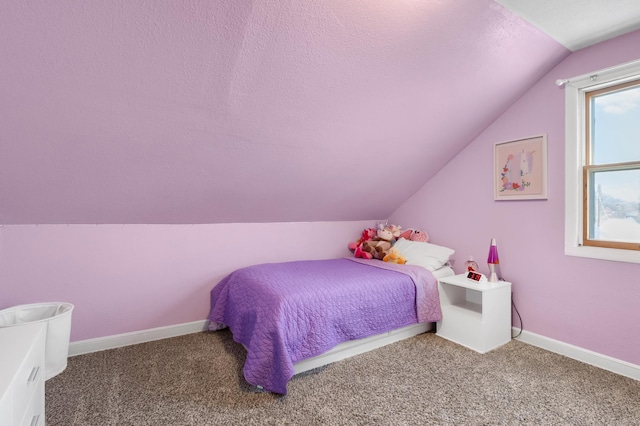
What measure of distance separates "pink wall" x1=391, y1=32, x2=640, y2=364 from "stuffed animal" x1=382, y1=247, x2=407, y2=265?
555 mm

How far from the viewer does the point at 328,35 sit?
168cm

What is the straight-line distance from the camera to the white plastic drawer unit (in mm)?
1028

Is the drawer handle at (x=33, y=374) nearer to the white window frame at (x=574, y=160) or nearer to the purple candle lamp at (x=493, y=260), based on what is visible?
the purple candle lamp at (x=493, y=260)

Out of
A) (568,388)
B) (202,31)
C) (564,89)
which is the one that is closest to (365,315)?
(568,388)

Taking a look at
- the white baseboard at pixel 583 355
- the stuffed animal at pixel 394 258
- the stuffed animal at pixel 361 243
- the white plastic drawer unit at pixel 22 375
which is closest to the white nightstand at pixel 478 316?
the white baseboard at pixel 583 355

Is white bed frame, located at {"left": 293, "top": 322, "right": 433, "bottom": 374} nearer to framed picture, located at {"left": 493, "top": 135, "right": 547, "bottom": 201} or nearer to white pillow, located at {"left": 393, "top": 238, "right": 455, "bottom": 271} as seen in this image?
white pillow, located at {"left": 393, "top": 238, "right": 455, "bottom": 271}

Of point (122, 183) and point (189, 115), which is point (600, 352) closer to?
point (189, 115)

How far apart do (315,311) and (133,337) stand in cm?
160

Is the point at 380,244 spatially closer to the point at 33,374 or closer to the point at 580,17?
the point at 580,17

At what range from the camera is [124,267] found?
2.50 m

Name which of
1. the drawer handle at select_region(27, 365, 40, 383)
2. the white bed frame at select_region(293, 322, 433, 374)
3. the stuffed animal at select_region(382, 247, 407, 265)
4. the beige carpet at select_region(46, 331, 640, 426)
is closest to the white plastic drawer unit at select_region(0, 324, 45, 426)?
the drawer handle at select_region(27, 365, 40, 383)

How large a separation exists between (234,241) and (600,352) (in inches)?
118

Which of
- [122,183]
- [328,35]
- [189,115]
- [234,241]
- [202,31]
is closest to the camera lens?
[202,31]

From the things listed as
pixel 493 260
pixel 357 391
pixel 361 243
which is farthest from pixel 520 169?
pixel 357 391
